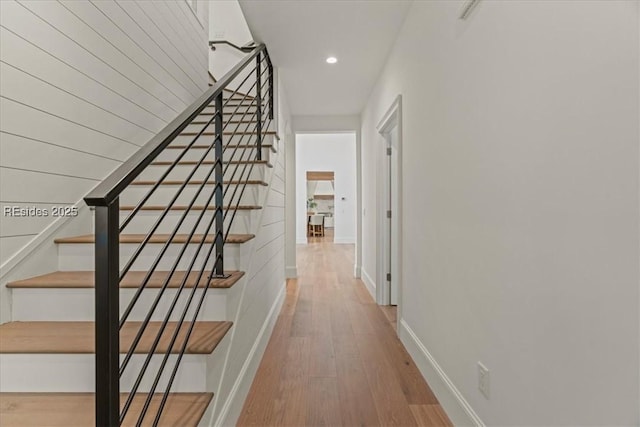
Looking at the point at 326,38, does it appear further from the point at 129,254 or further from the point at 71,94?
the point at 129,254

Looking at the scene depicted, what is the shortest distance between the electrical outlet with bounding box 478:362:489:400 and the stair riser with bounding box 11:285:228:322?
115 cm

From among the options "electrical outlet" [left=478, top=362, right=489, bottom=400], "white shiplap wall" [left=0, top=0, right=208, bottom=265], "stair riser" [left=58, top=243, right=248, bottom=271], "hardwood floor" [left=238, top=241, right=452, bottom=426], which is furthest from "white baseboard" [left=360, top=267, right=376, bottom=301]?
"white shiplap wall" [left=0, top=0, right=208, bottom=265]

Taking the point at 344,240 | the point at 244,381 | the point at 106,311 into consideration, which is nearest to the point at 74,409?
the point at 106,311

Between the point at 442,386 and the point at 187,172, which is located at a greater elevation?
the point at 187,172

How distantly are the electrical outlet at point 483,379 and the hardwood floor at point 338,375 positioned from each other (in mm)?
433

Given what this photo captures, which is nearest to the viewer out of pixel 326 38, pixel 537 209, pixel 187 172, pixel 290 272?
pixel 537 209

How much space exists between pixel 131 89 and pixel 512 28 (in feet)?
7.75

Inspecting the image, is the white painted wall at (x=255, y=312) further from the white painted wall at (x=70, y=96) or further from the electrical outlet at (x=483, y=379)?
the electrical outlet at (x=483, y=379)

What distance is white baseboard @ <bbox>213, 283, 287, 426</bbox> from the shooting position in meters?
1.51

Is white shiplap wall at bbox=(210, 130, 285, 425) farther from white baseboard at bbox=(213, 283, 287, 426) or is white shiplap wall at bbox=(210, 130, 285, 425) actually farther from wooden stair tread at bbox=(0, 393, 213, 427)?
wooden stair tread at bbox=(0, 393, 213, 427)

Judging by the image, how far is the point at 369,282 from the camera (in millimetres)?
4344

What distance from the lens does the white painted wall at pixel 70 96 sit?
1431mm

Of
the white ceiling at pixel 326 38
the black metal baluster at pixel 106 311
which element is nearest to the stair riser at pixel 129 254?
the black metal baluster at pixel 106 311

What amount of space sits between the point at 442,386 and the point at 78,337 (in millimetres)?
1780
